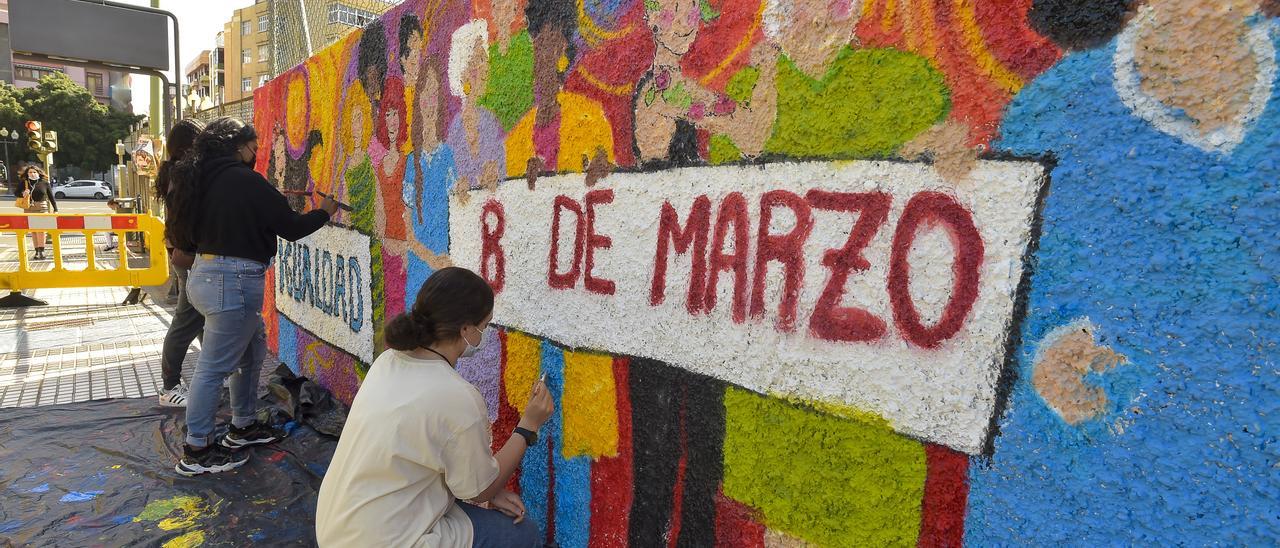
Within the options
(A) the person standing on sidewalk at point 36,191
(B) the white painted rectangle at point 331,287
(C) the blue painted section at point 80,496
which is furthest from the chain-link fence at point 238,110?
(A) the person standing on sidewalk at point 36,191

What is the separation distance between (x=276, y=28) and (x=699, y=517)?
547cm

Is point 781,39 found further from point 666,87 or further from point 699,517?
point 699,517

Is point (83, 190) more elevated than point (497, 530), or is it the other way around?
point (83, 190)

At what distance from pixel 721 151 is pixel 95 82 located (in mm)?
73795

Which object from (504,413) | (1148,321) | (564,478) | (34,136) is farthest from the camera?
(34,136)

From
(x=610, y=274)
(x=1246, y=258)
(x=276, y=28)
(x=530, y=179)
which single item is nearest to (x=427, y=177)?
(x=530, y=179)

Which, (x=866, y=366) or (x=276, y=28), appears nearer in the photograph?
(x=866, y=366)

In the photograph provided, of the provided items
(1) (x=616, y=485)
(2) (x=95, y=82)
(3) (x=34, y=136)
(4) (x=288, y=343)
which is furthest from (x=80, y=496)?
(2) (x=95, y=82)

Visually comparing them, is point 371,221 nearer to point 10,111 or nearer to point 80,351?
point 80,351

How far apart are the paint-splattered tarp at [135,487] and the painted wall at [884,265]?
1.19 metres

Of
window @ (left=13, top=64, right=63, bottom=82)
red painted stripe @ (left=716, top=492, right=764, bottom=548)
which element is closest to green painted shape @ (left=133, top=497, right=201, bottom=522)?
red painted stripe @ (left=716, top=492, right=764, bottom=548)

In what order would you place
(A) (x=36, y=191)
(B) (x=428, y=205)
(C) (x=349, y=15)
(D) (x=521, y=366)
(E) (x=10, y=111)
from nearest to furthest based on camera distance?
(D) (x=521, y=366), (B) (x=428, y=205), (C) (x=349, y=15), (A) (x=36, y=191), (E) (x=10, y=111)

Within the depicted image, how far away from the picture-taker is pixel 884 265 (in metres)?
1.37

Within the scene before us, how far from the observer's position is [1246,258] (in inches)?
38.0
